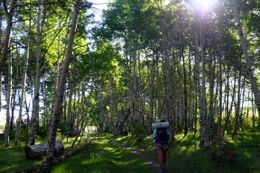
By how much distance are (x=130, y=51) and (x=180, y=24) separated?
35.0 ft

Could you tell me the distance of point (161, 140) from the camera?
11.8 meters

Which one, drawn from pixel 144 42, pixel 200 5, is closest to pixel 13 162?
pixel 200 5

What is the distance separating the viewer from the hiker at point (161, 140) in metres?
11.8

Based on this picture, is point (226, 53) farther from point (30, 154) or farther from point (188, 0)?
point (30, 154)

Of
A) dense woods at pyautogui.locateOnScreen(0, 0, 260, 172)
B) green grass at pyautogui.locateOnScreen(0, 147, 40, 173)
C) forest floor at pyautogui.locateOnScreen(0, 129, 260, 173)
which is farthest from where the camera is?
dense woods at pyautogui.locateOnScreen(0, 0, 260, 172)

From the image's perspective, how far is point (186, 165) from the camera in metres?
13.6

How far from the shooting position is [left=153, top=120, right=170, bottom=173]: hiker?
11.8 m

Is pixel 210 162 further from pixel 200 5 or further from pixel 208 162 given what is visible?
pixel 200 5

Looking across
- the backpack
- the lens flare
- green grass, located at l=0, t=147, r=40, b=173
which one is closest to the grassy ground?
the backpack

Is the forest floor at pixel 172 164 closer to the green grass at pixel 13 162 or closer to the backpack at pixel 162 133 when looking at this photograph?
the green grass at pixel 13 162

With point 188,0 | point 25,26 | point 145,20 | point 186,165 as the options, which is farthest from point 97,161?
point 145,20

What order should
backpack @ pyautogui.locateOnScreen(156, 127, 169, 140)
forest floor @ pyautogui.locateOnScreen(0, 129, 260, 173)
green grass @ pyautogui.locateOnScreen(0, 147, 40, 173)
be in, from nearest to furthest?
1. backpack @ pyautogui.locateOnScreen(156, 127, 169, 140)
2. forest floor @ pyautogui.locateOnScreen(0, 129, 260, 173)
3. green grass @ pyautogui.locateOnScreen(0, 147, 40, 173)

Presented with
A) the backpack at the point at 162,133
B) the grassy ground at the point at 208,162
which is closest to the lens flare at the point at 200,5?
the grassy ground at the point at 208,162

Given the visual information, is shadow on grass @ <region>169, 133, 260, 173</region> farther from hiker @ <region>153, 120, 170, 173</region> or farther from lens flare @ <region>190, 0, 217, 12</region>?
lens flare @ <region>190, 0, 217, 12</region>
